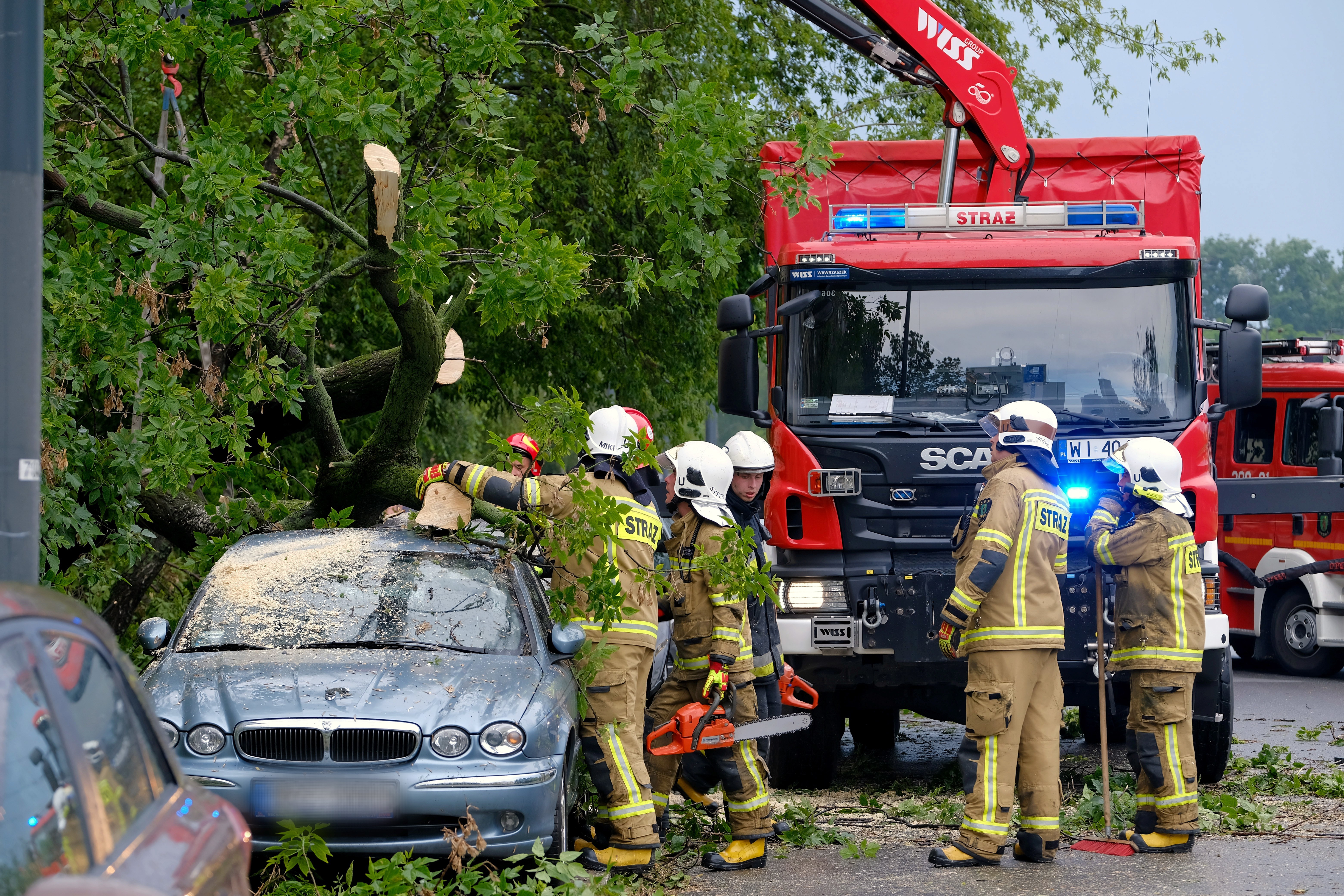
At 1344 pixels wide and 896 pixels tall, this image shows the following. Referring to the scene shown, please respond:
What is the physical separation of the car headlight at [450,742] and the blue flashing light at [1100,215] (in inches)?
200

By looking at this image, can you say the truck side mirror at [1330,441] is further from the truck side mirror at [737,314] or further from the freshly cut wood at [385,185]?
the freshly cut wood at [385,185]

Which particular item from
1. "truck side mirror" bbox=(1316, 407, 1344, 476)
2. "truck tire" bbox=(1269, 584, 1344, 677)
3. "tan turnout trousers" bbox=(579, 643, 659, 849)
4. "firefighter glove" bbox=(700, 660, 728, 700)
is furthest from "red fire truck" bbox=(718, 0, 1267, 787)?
"truck tire" bbox=(1269, 584, 1344, 677)

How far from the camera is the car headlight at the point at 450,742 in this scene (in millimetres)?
5598

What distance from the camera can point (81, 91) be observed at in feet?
31.3

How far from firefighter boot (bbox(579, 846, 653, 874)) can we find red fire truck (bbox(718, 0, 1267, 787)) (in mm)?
1998

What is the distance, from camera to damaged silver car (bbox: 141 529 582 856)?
5508 millimetres

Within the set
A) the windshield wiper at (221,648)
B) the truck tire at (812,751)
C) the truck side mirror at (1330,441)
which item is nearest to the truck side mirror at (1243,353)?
the truck tire at (812,751)

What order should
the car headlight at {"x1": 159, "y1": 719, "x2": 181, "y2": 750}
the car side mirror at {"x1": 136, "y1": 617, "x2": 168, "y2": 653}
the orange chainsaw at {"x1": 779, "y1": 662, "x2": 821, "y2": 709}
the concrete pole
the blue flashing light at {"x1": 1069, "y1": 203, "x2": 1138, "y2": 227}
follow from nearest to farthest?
the concrete pole, the car headlight at {"x1": 159, "y1": 719, "x2": 181, "y2": 750}, the car side mirror at {"x1": 136, "y1": 617, "x2": 168, "y2": 653}, the orange chainsaw at {"x1": 779, "y1": 662, "x2": 821, "y2": 709}, the blue flashing light at {"x1": 1069, "y1": 203, "x2": 1138, "y2": 227}

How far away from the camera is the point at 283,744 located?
18.3 feet

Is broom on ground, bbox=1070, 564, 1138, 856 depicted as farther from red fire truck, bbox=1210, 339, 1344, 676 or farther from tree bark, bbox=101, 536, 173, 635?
tree bark, bbox=101, 536, 173, 635

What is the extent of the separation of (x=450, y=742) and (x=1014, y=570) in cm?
279

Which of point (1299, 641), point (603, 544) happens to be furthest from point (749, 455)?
point (1299, 641)

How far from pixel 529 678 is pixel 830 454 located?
9.08 feet

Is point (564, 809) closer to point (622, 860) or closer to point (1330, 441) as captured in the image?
point (622, 860)
